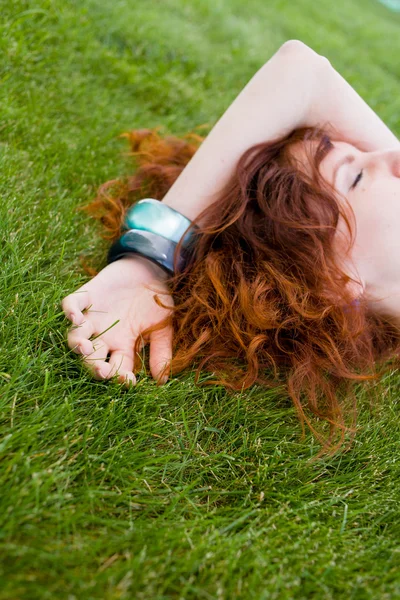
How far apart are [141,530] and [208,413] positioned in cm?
52

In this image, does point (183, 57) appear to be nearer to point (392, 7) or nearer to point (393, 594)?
point (393, 594)

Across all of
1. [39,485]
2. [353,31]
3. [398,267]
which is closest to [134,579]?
[39,485]

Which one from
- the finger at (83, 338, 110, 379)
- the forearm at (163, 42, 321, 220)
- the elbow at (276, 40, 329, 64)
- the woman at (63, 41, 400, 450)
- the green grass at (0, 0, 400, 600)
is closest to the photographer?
the green grass at (0, 0, 400, 600)

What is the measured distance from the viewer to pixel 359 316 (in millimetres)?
2068

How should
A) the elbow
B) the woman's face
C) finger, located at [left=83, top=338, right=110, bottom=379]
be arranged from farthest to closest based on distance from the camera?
1. the elbow
2. the woman's face
3. finger, located at [left=83, top=338, right=110, bottom=379]

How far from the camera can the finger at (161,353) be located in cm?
179

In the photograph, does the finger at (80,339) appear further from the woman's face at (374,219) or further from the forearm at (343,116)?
the forearm at (343,116)

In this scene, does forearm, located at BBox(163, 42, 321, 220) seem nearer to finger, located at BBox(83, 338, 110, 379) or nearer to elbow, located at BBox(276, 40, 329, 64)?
elbow, located at BBox(276, 40, 329, 64)

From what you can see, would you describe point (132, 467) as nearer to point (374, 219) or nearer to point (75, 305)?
point (75, 305)

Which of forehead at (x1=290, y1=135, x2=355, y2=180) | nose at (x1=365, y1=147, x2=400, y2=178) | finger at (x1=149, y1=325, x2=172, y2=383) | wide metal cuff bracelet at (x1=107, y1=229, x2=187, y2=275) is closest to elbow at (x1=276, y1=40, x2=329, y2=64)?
forehead at (x1=290, y1=135, x2=355, y2=180)

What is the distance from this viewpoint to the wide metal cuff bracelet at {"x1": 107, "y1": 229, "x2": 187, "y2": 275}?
6.48 feet

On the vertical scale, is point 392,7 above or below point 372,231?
above

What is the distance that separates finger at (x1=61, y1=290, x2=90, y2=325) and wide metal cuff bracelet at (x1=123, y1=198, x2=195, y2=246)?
0.37m

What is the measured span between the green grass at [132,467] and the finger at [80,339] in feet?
0.11
